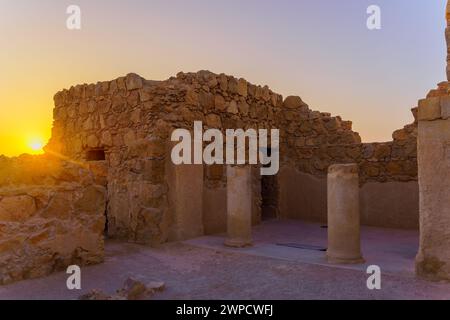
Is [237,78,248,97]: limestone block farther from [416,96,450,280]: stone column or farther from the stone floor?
[416,96,450,280]: stone column

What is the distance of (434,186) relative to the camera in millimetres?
4809

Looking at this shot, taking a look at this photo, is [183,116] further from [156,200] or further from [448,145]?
[448,145]

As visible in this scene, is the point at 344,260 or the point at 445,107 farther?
the point at 344,260

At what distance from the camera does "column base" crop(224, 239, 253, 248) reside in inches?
280

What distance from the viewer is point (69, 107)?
955 centimetres

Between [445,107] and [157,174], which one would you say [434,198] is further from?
[157,174]

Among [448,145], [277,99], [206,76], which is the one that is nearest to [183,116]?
[206,76]

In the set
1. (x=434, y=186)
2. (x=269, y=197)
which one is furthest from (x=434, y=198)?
(x=269, y=197)

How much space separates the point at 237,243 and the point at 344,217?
6.68 ft

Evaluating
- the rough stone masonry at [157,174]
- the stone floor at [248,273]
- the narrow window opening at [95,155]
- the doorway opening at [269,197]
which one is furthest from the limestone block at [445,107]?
the narrow window opening at [95,155]

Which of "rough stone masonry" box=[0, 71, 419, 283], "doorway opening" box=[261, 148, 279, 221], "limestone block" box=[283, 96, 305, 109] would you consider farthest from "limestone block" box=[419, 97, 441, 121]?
"limestone block" box=[283, 96, 305, 109]

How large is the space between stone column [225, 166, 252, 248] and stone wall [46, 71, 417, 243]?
904mm

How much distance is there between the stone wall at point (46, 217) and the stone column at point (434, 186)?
445 cm

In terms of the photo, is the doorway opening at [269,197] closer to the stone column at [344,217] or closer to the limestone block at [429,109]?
the stone column at [344,217]
